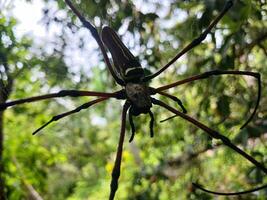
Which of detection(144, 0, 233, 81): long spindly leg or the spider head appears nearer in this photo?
the spider head

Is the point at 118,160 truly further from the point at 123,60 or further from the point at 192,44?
the point at 192,44

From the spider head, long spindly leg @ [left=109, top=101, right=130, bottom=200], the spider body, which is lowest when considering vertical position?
long spindly leg @ [left=109, top=101, right=130, bottom=200]

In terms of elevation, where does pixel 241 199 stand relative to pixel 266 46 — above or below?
below

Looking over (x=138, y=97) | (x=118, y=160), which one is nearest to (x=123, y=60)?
(x=138, y=97)

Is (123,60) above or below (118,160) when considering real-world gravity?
above

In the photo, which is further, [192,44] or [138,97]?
[192,44]

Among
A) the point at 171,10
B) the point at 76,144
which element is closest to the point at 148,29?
the point at 171,10

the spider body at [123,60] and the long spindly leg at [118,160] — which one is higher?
the spider body at [123,60]

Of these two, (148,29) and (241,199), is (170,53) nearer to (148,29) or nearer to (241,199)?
(148,29)
